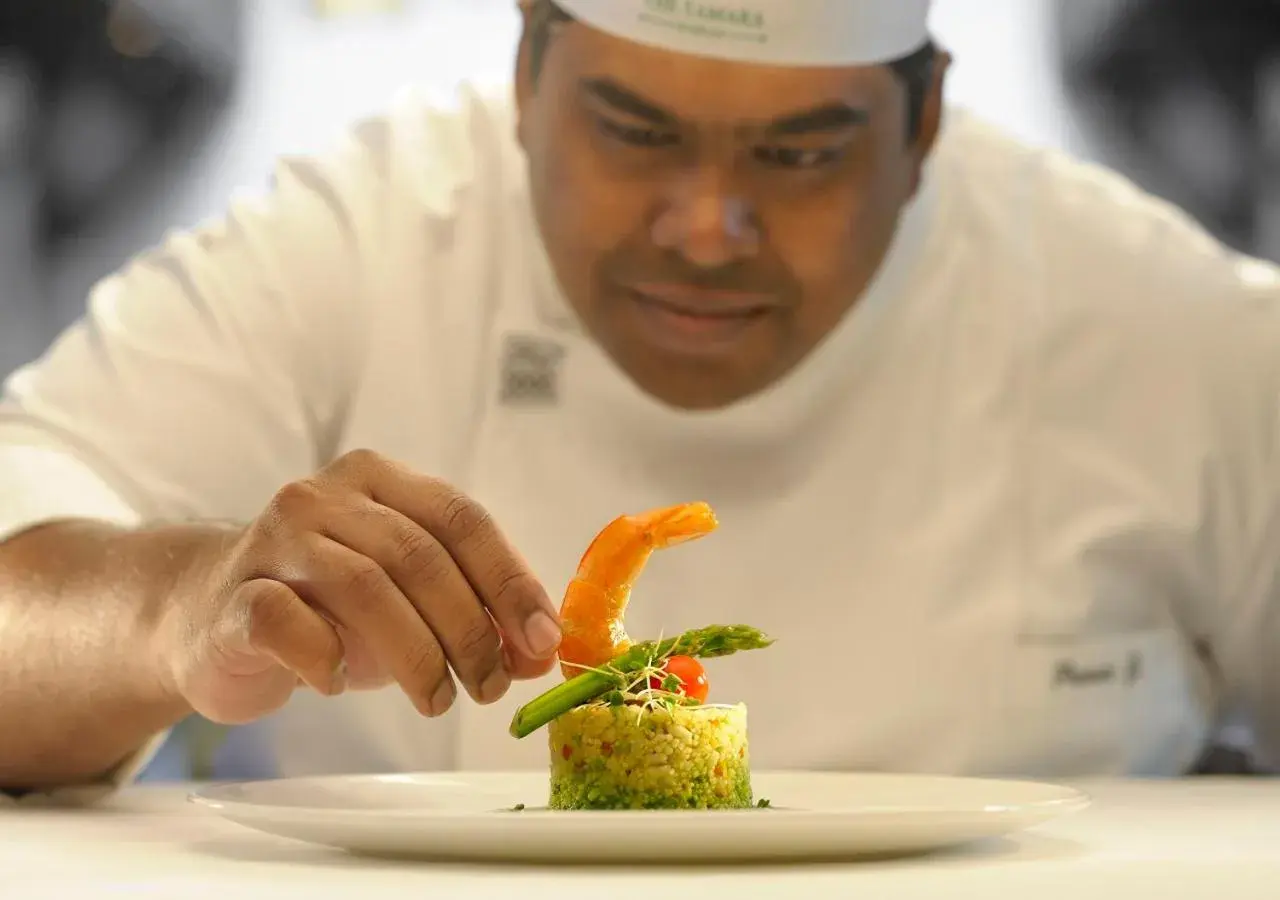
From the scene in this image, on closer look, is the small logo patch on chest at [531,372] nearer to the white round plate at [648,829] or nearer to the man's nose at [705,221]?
the man's nose at [705,221]

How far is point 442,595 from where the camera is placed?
1.00m

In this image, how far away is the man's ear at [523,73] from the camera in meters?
1.88

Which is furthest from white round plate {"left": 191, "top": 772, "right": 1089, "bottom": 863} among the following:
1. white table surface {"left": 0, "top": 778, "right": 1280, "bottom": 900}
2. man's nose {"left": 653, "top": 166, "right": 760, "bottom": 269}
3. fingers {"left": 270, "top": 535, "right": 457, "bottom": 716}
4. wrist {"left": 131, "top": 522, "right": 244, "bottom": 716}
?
man's nose {"left": 653, "top": 166, "right": 760, "bottom": 269}

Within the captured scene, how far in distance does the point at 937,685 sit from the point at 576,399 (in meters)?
0.54

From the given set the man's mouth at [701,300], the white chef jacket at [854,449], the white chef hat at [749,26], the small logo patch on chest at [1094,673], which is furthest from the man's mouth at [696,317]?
the small logo patch on chest at [1094,673]

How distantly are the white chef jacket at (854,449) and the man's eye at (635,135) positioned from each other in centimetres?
26

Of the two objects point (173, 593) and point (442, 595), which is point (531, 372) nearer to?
point (173, 593)

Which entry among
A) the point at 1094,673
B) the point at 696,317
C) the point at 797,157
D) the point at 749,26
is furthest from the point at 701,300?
the point at 1094,673

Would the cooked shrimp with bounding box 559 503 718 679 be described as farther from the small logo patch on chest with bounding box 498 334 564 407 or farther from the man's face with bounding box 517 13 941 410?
the small logo patch on chest with bounding box 498 334 564 407

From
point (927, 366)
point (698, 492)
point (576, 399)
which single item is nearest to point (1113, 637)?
point (927, 366)

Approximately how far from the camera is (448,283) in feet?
6.59

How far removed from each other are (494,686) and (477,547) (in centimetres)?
9

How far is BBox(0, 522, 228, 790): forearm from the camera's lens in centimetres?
129

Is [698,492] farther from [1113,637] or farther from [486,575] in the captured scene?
[486,575]
